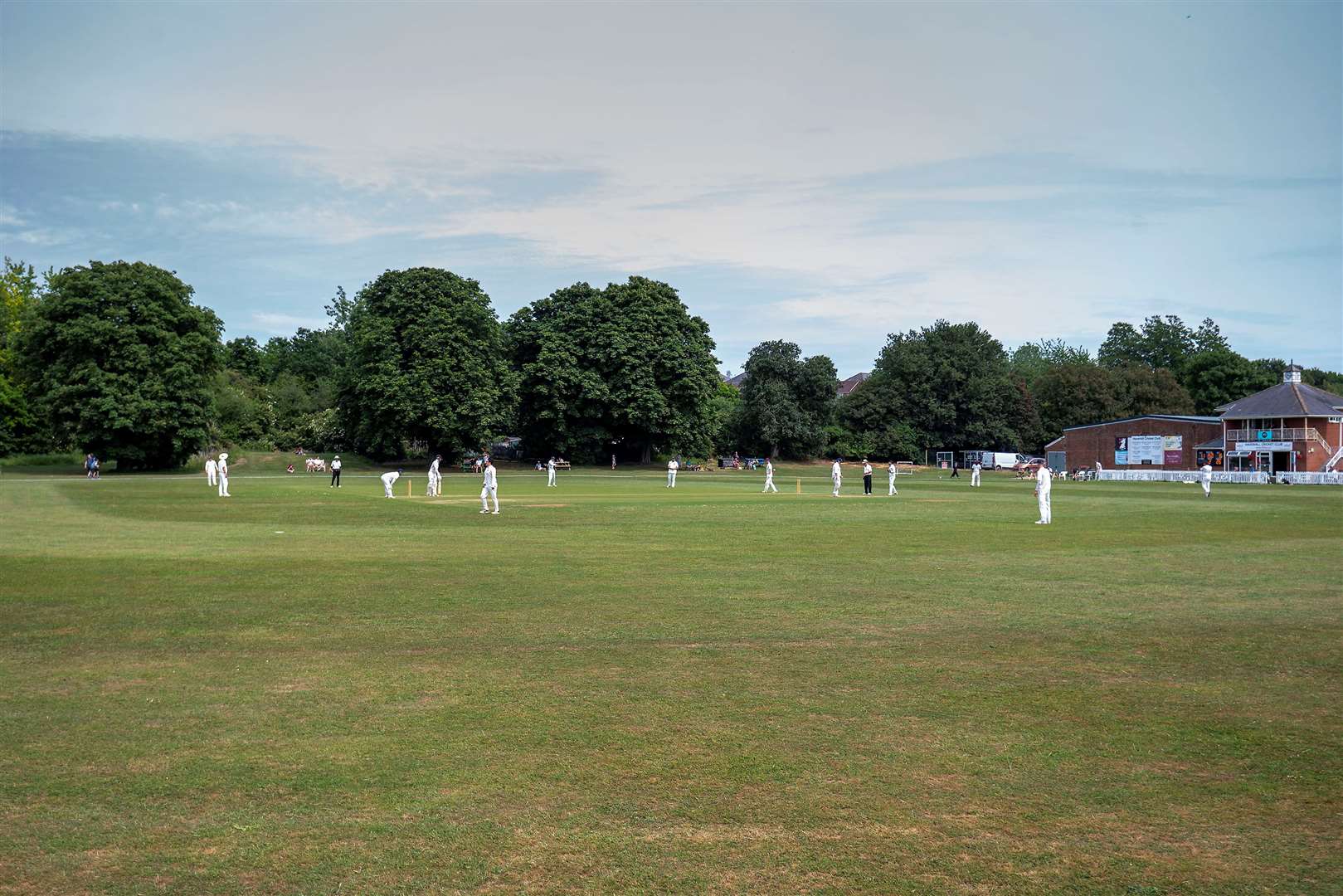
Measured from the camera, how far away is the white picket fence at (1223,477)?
7219cm

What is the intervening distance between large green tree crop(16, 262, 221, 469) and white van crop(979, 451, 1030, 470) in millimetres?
75441

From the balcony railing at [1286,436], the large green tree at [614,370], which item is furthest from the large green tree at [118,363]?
the balcony railing at [1286,436]

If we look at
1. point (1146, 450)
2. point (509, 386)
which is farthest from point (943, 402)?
point (509, 386)

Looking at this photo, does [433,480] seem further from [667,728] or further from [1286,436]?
[1286,436]

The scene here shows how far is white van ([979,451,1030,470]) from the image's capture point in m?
109

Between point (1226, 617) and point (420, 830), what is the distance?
11349 millimetres

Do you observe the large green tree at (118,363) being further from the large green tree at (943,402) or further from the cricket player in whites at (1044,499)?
the large green tree at (943,402)

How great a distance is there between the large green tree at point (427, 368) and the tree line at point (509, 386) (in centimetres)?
17

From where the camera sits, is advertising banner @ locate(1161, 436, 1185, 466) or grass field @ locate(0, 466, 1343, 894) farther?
advertising banner @ locate(1161, 436, 1185, 466)

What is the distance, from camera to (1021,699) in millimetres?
9008

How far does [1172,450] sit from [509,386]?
57.4m

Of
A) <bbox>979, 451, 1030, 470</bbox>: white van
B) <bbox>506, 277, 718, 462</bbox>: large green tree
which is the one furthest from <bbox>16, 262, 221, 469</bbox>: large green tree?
<bbox>979, 451, 1030, 470</bbox>: white van

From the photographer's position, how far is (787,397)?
110312mm

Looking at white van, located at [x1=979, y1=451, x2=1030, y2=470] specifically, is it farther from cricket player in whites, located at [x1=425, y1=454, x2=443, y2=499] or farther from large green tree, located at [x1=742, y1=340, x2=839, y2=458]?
cricket player in whites, located at [x1=425, y1=454, x2=443, y2=499]
